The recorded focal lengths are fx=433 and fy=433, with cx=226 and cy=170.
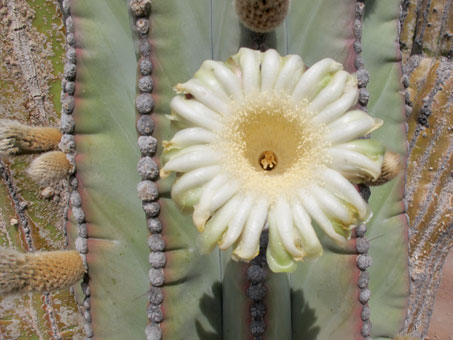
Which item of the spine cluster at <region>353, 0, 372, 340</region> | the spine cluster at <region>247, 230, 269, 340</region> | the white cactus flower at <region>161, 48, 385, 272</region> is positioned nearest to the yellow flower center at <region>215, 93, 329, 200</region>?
the white cactus flower at <region>161, 48, 385, 272</region>

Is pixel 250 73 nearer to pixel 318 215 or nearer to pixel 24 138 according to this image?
pixel 318 215

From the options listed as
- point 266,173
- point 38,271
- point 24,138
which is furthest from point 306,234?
point 24,138

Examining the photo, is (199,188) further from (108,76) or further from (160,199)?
(108,76)

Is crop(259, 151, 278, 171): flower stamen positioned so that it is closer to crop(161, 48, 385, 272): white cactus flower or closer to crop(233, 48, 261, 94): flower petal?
crop(161, 48, 385, 272): white cactus flower

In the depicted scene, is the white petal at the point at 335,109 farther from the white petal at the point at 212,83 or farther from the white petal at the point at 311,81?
the white petal at the point at 212,83

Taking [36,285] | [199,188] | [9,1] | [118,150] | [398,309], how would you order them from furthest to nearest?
[9,1], [398,309], [118,150], [36,285], [199,188]

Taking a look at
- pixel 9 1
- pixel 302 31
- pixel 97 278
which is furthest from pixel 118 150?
pixel 9 1

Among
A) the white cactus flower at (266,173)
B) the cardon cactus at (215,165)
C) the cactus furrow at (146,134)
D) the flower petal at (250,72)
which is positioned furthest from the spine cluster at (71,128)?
the flower petal at (250,72)
